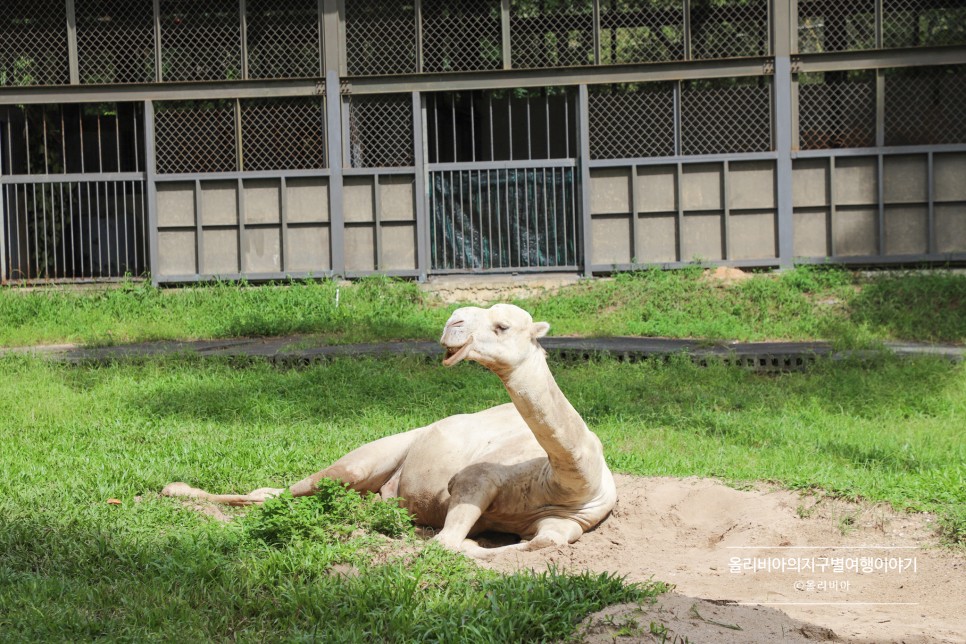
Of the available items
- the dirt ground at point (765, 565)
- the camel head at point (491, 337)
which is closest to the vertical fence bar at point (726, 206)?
the dirt ground at point (765, 565)

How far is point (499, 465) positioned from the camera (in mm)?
5824

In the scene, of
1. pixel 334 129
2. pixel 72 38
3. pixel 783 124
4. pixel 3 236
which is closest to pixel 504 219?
pixel 334 129

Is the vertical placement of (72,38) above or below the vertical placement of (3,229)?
above

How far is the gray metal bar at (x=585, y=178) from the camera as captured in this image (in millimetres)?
15922

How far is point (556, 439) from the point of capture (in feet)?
17.3

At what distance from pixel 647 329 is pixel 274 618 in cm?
954

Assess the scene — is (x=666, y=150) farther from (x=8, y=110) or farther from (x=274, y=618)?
(x=274, y=618)

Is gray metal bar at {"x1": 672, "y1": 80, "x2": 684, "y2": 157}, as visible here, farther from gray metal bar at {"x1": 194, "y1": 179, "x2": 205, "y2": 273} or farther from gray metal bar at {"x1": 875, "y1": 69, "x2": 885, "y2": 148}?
gray metal bar at {"x1": 194, "y1": 179, "x2": 205, "y2": 273}

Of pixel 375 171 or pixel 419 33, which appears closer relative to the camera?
pixel 419 33

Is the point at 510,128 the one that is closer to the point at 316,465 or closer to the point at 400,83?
the point at 400,83

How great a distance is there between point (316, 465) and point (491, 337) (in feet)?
9.54

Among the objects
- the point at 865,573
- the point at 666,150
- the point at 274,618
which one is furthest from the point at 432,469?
the point at 666,150

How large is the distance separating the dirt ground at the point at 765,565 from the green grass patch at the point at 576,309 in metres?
6.65

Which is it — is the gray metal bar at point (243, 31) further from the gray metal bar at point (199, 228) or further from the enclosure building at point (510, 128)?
the gray metal bar at point (199, 228)
